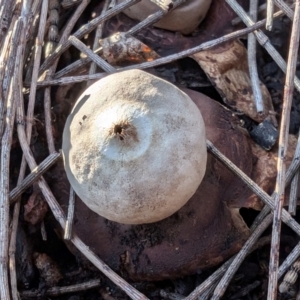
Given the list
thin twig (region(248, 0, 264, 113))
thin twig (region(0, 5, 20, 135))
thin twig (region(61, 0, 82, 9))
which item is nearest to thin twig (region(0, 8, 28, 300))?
thin twig (region(0, 5, 20, 135))

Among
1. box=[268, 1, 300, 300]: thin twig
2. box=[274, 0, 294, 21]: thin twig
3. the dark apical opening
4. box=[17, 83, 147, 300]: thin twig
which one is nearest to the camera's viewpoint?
the dark apical opening

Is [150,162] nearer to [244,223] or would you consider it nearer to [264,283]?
[244,223]

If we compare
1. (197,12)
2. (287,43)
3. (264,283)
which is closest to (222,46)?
(197,12)

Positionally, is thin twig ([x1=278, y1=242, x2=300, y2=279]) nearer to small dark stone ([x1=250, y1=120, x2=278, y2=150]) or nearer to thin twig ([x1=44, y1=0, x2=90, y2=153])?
small dark stone ([x1=250, y1=120, x2=278, y2=150])

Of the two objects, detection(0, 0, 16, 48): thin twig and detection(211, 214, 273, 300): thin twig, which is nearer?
detection(211, 214, 273, 300): thin twig

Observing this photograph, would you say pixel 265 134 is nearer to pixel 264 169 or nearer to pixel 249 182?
pixel 264 169

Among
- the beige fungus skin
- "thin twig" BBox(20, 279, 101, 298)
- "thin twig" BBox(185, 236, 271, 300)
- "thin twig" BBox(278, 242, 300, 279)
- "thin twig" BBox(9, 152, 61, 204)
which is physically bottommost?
"thin twig" BBox(20, 279, 101, 298)
